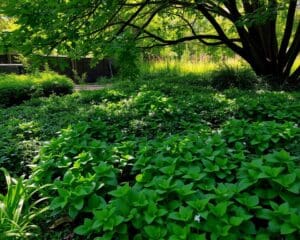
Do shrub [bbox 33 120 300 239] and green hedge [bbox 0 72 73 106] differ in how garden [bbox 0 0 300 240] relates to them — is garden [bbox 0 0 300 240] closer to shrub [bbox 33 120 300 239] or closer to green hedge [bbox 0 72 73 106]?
shrub [bbox 33 120 300 239]

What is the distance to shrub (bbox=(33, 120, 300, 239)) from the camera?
1.84 meters

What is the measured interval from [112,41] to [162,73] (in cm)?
627

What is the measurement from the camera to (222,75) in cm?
864

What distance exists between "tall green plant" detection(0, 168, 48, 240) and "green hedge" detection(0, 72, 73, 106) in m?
5.83

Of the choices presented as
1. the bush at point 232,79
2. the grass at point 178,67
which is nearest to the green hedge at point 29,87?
the grass at point 178,67

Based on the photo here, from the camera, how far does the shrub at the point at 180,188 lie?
184 centimetres

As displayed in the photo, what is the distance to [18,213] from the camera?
225 centimetres

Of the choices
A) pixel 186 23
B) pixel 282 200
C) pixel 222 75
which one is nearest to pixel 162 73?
pixel 186 23

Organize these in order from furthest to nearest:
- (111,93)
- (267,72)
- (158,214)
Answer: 1. (267,72)
2. (111,93)
3. (158,214)

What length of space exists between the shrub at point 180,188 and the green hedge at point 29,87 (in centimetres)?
563

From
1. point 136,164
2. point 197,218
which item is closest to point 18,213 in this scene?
point 136,164

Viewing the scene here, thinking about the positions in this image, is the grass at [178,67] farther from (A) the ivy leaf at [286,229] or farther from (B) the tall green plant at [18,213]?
(A) the ivy leaf at [286,229]

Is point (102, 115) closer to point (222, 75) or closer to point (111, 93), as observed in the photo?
point (111, 93)

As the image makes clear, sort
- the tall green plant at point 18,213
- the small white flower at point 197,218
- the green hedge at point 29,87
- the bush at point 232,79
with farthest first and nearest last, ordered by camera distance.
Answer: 1. the bush at point 232,79
2. the green hedge at point 29,87
3. the tall green plant at point 18,213
4. the small white flower at point 197,218
